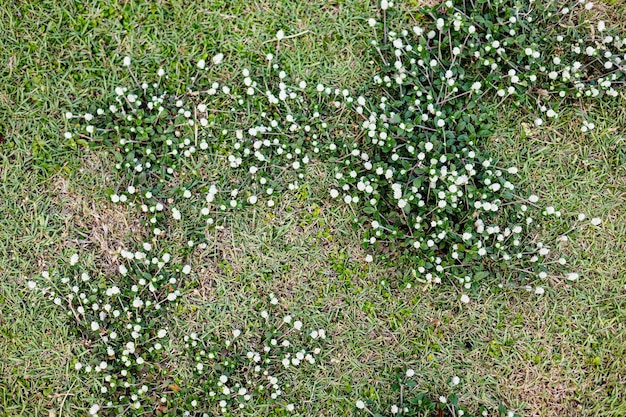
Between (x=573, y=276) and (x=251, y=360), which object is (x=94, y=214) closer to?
(x=251, y=360)

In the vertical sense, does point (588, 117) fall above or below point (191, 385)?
above

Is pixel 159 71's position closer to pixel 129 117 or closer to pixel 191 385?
pixel 129 117

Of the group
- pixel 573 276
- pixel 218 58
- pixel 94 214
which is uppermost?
pixel 218 58

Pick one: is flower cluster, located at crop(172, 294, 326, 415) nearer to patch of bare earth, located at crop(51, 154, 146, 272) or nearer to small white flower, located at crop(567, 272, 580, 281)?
patch of bare earth, located at crop(51, 154, 146, 272)

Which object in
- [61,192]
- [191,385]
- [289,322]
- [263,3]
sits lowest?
[191,385]

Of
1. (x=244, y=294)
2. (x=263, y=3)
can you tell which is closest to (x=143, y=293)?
(x=244, y=294)

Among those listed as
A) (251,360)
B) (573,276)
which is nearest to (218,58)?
(251,360)

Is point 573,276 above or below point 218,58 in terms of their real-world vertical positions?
below

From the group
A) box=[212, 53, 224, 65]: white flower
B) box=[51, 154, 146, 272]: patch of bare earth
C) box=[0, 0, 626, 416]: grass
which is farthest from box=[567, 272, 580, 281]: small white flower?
box=[51, 154, 146, 272]: patch of bare earth
